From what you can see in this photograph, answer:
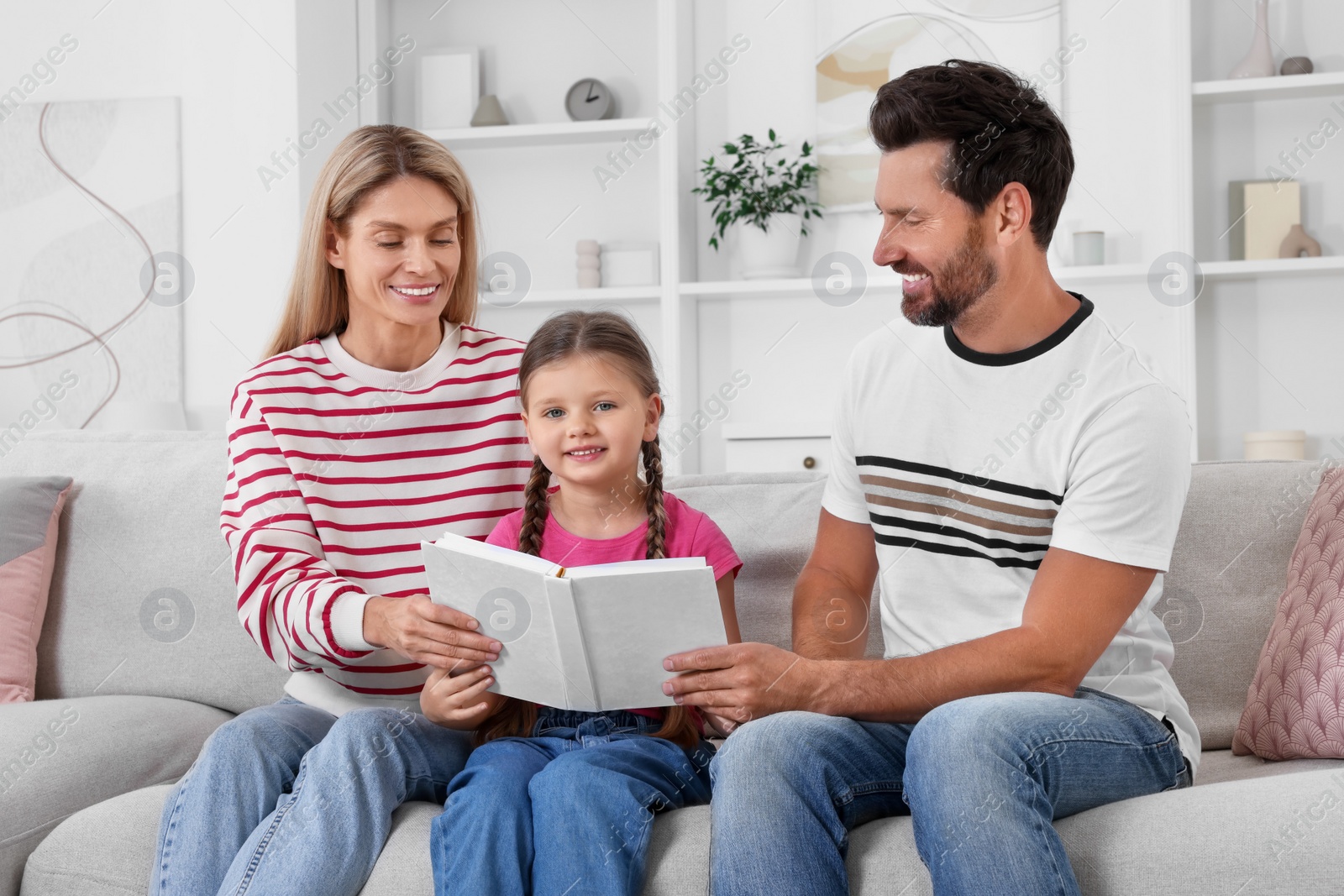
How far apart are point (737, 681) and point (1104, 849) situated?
398mm

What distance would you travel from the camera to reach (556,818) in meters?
1.17

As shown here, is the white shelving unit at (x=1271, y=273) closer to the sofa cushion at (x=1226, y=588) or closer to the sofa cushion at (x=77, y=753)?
the sofa cushion at (x=1226, y=588)

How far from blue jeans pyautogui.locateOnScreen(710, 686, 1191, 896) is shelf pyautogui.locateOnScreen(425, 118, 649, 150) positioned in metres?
2.36

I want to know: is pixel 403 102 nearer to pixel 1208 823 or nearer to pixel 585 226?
pixel 585 226

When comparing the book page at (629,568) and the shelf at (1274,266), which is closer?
the book page at (629,568)

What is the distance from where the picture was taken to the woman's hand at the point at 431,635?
50.2 inches

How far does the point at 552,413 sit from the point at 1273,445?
2146mm

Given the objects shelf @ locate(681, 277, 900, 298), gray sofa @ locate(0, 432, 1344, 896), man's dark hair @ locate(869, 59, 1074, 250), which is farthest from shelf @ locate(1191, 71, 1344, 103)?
man's dark hair @ locate(869, 59, 1074, 250)

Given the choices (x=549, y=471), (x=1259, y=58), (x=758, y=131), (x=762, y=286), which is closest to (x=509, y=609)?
(x=549, y=471)

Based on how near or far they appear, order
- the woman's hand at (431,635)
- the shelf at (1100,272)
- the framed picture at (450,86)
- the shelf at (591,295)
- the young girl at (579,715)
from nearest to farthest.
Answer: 1. the young girl at (579,715)
2. the woman's hand at (431,635)
3. the shelf at (1100,272)
4. the shelf at (591,295)
5. the framed picture at (450,86)

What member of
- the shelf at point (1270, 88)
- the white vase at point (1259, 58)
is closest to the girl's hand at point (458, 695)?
the shelf at point (1270, 88)

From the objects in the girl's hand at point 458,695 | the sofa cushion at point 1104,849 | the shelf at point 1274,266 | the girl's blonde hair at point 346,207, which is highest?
the shelf at point 1274,266

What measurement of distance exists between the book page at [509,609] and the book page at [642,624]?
43mm

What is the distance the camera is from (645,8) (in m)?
3.44
